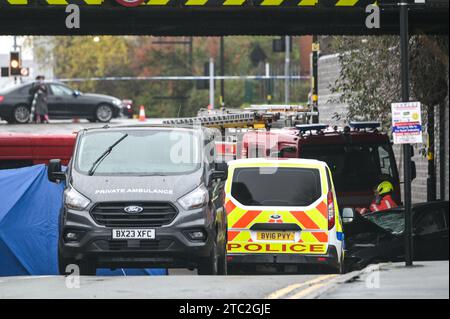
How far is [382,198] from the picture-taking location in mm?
23750

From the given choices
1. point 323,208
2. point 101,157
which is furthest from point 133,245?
point 323,208

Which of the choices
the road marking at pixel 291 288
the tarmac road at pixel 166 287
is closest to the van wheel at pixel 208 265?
the tarmac road at pixel 166 287

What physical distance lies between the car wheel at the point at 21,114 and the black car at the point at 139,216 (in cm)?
3258

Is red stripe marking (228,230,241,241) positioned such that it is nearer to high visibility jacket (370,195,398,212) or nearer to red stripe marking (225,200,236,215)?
red stripe marking (225,200,236,215)

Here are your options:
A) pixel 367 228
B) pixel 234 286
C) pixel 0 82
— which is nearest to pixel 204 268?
pixel 234 286

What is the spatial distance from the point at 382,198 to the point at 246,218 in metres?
5.76

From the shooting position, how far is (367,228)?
21.3 m

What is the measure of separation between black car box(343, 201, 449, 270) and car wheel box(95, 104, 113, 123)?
97.2 ft

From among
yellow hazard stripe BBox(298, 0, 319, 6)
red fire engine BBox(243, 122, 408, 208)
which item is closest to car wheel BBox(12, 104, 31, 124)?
red fire engine BBox(243, 122, 408, 208)

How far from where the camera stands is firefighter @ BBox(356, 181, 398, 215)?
2362 cm

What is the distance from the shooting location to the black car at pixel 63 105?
4919 centimetres

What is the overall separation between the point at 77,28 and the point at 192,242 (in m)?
6.55

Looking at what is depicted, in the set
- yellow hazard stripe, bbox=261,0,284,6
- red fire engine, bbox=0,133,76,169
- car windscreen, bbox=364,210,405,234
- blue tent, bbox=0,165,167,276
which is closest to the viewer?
yellow hazard stripe, bbox=261,0,284,6

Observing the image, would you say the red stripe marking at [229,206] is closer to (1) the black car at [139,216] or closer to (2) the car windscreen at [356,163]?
(1) the black car at [139,216]
